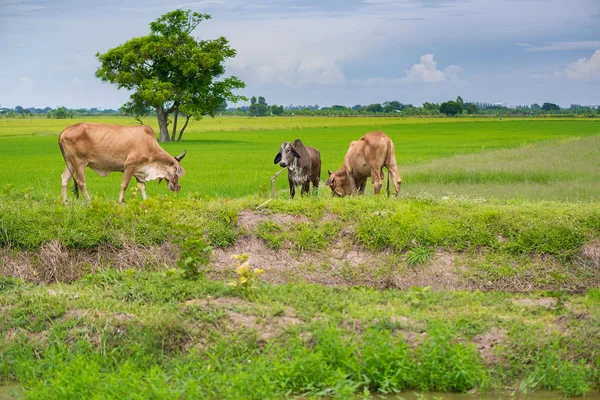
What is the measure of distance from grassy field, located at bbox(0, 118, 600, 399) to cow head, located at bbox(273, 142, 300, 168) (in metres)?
1.38

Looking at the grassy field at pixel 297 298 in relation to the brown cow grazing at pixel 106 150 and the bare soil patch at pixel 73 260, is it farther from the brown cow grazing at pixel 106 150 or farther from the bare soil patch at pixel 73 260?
the brown cow grazing at pixel 106 150

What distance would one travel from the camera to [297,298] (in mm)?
7914

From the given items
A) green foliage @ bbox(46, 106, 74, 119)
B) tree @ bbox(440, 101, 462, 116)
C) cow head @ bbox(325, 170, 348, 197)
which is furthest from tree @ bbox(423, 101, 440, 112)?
cow head @ bbox(325, 170, 348, 197)

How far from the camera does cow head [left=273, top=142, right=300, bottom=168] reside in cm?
1297

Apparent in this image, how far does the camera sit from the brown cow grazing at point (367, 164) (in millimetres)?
13258

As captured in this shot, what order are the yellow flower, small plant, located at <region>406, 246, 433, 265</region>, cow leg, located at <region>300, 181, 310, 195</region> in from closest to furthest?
the yellow flower < small plant, located at <region>406, 246, 433, 265</region> < cow leg, located at <region>300, 181, 310, 195</region>

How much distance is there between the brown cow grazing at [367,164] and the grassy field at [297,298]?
2065 millimetres

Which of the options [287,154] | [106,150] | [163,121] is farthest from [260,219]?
[163,121]

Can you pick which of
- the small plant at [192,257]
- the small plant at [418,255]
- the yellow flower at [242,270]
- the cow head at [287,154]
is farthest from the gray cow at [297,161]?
the yellow flower at [242,270]

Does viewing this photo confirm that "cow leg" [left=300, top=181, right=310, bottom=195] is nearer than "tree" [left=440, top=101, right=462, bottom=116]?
Yes

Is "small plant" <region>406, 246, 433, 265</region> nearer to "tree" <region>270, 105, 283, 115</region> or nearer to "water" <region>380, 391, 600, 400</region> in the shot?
"water" <region>380, 391, 600, 400</region>

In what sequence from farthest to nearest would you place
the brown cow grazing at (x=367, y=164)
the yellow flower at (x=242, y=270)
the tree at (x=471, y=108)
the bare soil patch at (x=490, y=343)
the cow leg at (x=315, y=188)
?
1. the tree at (x=471, y=108)
2. the cow leg at (x=315, y=188)
3. the brown cow grazing at (x=367, y=164)
4. the yellow flower at (x=242, y=270)
5. the bare soil patch at (x=490, y=343)

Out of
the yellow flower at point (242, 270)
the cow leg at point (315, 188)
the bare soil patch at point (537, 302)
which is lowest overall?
the bare soil patch at point (537, 302)

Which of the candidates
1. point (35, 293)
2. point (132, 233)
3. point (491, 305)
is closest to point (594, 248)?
point (491, 305)
